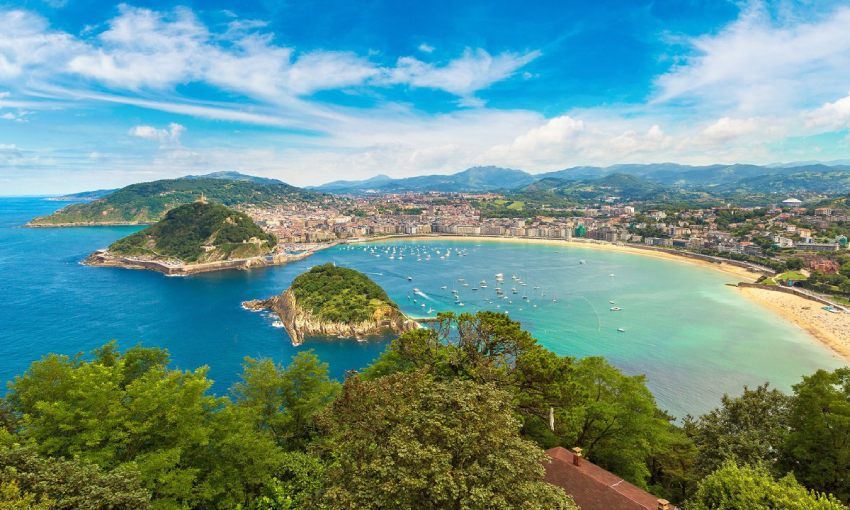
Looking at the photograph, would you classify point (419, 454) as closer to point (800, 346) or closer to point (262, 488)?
point (262, 488)

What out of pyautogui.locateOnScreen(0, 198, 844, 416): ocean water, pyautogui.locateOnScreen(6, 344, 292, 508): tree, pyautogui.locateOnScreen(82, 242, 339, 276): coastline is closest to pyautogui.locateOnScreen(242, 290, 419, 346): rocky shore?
pyautogui.locateOnScreen(0, 198, 844, 416): ocean water

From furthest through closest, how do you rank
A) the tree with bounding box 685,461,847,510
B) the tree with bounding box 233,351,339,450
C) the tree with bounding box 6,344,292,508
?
the tree with bounding box 233,351,339,450 < the tree with bounding box 6,344,292,508 < the tree with bounding box 685,461,847,510

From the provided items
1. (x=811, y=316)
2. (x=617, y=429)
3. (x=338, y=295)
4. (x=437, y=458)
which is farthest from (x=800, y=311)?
(x=437, y=458)

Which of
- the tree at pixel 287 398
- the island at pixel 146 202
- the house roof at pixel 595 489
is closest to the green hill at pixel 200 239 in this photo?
the island at pixel 146 202

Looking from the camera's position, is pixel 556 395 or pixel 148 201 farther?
pixel 148 201

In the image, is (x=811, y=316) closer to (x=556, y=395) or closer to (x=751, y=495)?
(x=556, y=395)

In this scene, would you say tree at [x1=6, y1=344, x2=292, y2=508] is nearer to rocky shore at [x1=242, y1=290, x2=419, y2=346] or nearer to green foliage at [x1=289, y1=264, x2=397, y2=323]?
rocky shore at [x1=242, y1=290, x2=419, y2=346]
